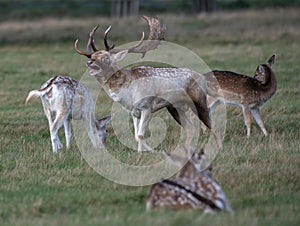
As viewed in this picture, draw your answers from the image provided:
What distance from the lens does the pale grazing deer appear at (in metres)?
11.2

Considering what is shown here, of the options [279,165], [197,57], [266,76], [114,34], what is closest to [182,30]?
[114,34]

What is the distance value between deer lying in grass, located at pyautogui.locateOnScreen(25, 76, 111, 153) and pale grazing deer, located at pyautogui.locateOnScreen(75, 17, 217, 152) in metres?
0.42

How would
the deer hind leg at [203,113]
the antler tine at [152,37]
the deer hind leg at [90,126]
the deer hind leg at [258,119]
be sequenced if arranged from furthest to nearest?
the deer hind leg at [258,119], the antler tine at [152,37], the deer hind leg at [90,126], the deer hind leg at [203,113]

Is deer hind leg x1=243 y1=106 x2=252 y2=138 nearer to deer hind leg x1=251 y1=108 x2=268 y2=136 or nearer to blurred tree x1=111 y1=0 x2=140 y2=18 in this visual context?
deer hind leg x1=251 y1=108 x2=268 y2=136

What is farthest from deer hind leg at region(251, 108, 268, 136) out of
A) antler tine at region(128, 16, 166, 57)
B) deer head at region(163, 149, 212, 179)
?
deer head at region(163, 149, 212, 179)

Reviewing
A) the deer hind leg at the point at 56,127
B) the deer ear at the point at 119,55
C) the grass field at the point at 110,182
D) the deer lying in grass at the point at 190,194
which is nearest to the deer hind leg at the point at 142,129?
the grass field at the point at 110,182

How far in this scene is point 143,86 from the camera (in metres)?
11.2

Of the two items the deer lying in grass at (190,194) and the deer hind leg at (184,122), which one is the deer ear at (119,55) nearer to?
the deer hind leg at (184,122)

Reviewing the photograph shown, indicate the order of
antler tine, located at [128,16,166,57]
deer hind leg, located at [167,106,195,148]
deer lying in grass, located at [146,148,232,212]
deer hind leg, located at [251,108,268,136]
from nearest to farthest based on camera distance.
A: deer lying in grass, located at [146,148,232,212] → deer hind leg, located at [167,106,195,148] → antler tine, located at [128,16,166,57] → deer hind leg, located at [251,108,268,136]

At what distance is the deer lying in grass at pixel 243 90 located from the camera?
12.7 meters

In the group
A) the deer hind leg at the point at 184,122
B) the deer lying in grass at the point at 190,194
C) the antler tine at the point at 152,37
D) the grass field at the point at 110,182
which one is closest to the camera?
the deer lying in grass at the point at 190,194

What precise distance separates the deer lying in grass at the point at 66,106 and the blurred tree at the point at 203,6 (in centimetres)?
3124

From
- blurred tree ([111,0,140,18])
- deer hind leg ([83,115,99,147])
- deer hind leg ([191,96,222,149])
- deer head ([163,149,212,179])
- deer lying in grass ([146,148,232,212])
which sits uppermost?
deer head ([163,149,212,179])

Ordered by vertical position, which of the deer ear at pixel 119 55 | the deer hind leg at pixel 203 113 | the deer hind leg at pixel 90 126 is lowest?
the deer hind leg at pixel 90 126
